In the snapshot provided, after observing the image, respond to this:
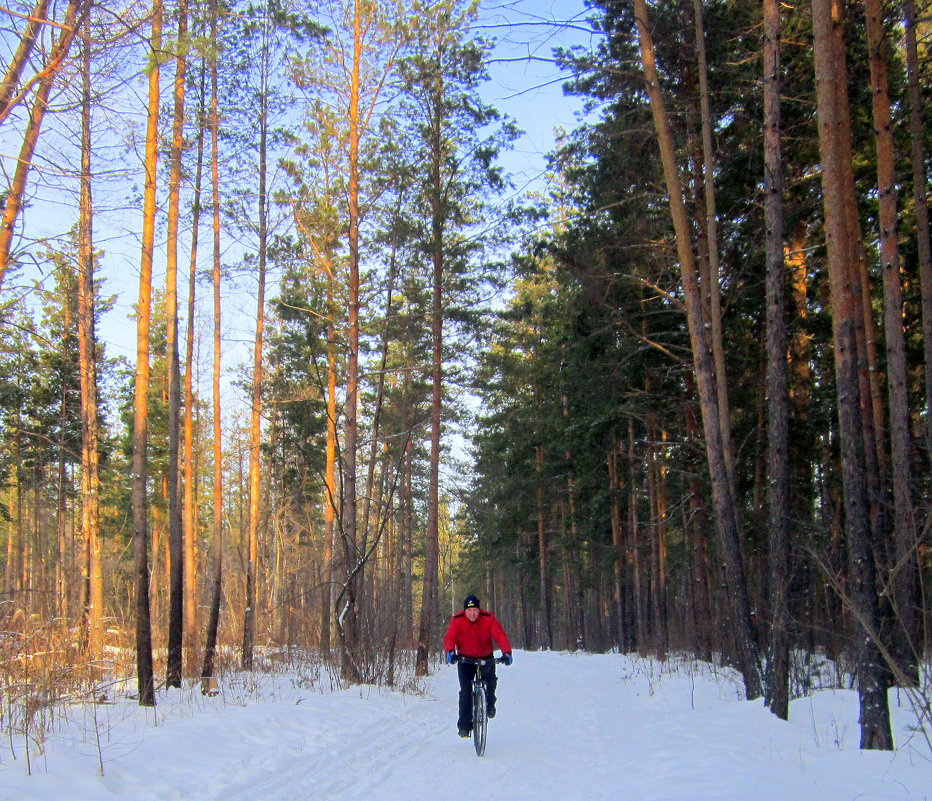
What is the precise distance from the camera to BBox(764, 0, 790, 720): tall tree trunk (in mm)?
8820

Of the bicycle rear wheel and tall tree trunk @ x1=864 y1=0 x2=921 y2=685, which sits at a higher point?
tall tree trunk @ x1=864 y1=0 x2=921 y2=685

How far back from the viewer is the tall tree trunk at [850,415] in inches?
273

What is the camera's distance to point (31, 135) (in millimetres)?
6465

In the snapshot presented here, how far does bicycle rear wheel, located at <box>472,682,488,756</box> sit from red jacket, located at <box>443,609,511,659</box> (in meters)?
0.41

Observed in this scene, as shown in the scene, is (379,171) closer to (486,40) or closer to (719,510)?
(486,40)

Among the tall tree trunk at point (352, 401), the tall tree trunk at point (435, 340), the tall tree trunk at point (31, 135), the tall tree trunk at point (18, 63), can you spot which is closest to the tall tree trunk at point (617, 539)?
the tall tree trunk at point (435, 340)

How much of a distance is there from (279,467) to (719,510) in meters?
24.1

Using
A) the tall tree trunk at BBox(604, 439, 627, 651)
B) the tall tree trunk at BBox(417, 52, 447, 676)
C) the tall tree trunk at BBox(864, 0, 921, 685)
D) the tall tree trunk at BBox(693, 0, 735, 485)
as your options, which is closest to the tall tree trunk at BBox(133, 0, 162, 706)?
the tall tree trunk at BBox(417, 52, 447, 676)

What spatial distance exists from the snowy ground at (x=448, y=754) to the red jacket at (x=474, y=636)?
3.55 ft

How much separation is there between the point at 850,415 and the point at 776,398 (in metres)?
1.81

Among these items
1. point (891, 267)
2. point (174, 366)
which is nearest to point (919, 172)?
point (891, 267)

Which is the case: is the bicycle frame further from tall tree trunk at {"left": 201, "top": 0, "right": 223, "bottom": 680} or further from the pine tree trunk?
the pine tree trunk

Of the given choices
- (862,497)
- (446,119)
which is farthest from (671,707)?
(446,119)

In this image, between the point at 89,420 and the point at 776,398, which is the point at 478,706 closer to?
the point at 776,398
